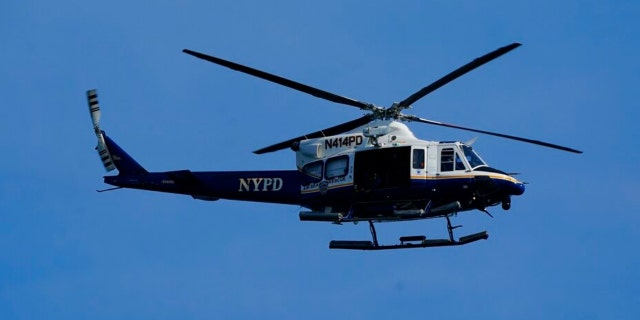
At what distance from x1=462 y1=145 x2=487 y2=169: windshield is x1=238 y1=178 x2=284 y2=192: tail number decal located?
15.6 ft

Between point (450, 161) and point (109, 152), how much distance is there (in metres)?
9.50

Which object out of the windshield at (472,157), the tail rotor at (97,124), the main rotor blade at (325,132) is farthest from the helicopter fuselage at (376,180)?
the tail rotor at (97,124)

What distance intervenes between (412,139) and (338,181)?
2.07m

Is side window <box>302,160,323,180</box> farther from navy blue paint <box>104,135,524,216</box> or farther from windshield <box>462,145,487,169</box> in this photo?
windshield <box>462,145,487,169</box>

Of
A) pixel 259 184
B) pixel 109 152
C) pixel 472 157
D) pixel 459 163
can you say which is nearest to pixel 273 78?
pixel 259 184

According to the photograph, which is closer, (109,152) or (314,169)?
(314,169)

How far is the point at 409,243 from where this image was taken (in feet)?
82.3

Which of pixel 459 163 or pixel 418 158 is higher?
pixel 418 158

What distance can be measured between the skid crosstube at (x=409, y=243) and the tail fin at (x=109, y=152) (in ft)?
19.5

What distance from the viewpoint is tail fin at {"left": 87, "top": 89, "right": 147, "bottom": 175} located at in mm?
28109

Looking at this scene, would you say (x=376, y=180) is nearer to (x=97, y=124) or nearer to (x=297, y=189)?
(x=297, y=189)

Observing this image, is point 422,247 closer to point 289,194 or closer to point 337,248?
point 337,248

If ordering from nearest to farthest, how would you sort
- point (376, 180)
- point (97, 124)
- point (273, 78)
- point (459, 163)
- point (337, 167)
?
point (273, 78)
point (459, 163)
point (376, 180)
point (337, 167)
point (97, 124)

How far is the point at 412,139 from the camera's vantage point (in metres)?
25.6
